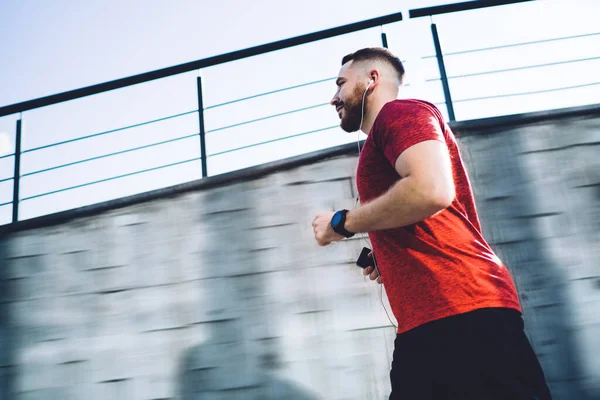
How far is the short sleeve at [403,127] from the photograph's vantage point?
1447 millimetres

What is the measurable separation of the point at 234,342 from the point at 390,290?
158 cm

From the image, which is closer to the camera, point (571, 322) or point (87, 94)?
point (571, 322)

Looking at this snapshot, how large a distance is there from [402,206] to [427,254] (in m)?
0.21

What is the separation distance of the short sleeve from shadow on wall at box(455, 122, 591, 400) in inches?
62.3

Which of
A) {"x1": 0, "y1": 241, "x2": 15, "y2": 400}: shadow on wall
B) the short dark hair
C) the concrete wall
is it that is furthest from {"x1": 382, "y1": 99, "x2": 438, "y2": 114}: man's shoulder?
{"x1": 0, "y1": 241, "x2": 15, "y2": 400}: shadow on wall

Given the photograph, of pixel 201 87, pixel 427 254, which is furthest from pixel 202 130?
pixel 427 254

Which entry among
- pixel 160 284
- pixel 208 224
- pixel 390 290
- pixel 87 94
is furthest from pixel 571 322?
pixel 87 94

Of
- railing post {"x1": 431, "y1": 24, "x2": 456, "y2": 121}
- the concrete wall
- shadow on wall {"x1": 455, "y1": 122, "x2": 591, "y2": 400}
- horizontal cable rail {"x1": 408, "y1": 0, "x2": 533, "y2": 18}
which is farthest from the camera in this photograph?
horizontal cable rail {"x1": 408, "y1": 0, "x2": 533, "y2": 18}

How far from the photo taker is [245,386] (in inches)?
113

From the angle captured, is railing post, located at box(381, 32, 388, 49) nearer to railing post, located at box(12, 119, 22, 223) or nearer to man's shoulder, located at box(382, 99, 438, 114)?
man's shoulder, located at box(382, 99, 438, 114)

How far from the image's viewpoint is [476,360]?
1396 mm

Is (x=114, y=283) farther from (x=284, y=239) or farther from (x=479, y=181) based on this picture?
(x=479, y=181)

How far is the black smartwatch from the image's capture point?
1.61m

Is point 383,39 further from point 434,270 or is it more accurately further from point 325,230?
point 434,270
